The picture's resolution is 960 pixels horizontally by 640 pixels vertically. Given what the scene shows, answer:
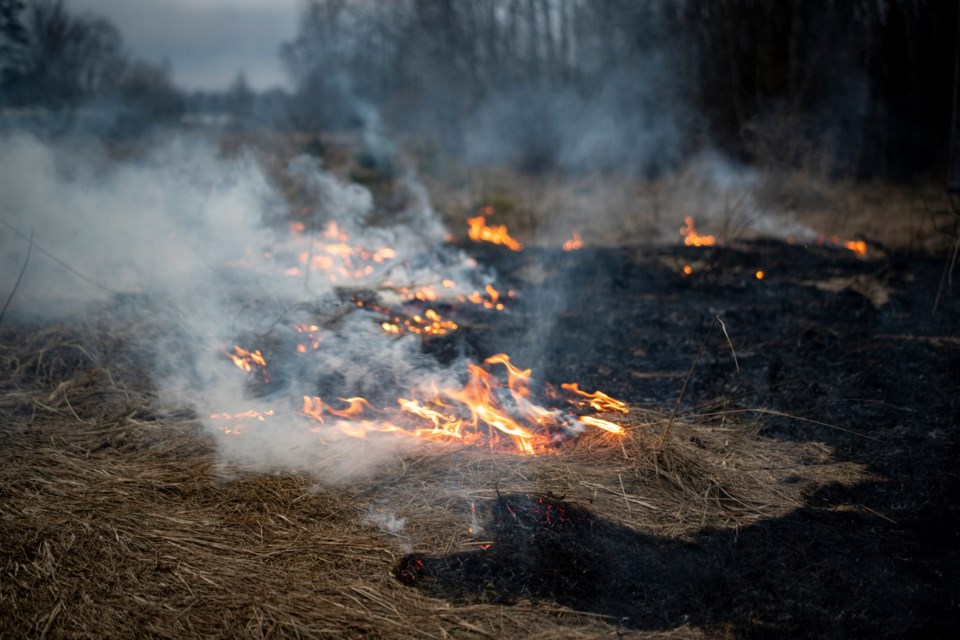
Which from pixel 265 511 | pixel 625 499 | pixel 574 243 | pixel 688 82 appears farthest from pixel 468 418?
pixel 688 82

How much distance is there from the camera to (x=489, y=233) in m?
10.2

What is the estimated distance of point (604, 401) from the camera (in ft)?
14.0

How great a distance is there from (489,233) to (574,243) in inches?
53.3

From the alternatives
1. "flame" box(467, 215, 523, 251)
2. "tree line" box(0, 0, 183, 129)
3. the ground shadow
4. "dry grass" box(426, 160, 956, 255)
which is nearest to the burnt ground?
the ground shadow

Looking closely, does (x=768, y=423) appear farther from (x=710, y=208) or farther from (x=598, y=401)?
(x=710, y=208)

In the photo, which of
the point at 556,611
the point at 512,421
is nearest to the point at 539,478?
the point at 512,421

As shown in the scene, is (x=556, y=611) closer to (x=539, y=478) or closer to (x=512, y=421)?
(x=539, y=478)

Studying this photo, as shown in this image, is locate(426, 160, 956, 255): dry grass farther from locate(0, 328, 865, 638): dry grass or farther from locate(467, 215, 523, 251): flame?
locate(0, 328, 865, 638): dry grass

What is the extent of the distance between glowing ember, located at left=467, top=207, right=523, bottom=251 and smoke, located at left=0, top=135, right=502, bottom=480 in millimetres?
1223

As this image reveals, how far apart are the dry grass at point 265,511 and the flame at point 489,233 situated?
235 inches

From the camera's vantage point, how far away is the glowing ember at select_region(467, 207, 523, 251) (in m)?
9.73

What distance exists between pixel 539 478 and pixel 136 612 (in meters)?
1.83

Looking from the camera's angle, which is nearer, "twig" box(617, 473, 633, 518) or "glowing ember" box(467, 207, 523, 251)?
"twig" box(617, 473, 633, 518)

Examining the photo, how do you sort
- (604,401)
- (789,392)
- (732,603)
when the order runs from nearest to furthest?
(732,603), (604,401), (789,392)
